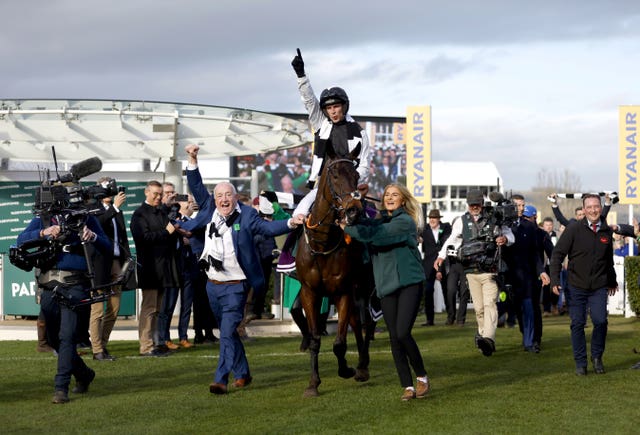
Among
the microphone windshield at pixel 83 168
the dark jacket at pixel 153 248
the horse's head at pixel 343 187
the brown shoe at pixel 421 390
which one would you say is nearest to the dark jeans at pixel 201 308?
the dark jacket at pixel 153 248

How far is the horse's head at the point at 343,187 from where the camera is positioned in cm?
912

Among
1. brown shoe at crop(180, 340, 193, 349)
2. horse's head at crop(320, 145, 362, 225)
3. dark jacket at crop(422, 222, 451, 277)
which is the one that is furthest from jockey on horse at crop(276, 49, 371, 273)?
dark jacket at crop(422, 222, 451, 277)

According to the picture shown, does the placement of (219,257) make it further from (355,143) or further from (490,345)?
(490,345)

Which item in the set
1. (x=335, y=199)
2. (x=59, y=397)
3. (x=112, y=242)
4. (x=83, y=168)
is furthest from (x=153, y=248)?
(x=335, y=199)

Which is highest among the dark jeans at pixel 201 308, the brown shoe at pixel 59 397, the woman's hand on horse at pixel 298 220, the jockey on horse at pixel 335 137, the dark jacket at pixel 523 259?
the jockey on horse at pixel 335 137

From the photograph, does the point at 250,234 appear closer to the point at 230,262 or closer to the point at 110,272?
the point at 230,262

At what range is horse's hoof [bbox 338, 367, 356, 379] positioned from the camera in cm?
1097

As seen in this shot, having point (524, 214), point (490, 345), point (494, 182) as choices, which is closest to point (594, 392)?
point (490, 345)

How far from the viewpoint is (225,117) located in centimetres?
1972

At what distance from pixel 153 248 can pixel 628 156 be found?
22828 mm

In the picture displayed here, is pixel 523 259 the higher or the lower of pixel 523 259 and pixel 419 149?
the lower

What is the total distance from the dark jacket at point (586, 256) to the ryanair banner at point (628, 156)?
74.6ft

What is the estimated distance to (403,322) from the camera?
9633mm

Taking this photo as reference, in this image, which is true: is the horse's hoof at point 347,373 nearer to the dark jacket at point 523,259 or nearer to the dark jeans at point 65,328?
the dark jeans at point 65,328
